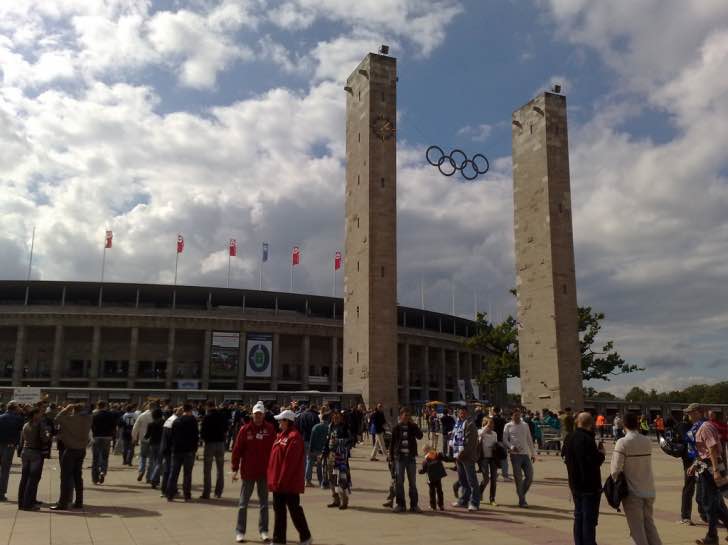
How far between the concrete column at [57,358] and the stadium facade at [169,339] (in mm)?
109

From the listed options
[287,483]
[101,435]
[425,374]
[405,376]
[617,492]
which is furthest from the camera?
[425,374]

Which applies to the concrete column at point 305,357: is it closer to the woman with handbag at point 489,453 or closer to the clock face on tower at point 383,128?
the clock face on tower at point 383,128

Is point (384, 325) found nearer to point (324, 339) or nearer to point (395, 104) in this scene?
point (395, 104)

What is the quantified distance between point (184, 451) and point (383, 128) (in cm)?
2983

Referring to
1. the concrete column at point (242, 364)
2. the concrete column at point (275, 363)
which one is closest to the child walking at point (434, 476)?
the concrete column at point (242, 364)

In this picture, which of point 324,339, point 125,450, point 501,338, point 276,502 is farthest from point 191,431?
point 324,339

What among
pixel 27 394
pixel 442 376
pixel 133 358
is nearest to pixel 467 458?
pixel 27 394

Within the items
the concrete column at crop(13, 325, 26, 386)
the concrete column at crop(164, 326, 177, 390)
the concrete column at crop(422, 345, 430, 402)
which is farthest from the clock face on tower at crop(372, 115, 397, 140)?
the concrete column at crop(13, 325, 26, 386)

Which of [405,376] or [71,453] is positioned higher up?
[405,376]

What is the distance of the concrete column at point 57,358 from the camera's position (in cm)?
6619

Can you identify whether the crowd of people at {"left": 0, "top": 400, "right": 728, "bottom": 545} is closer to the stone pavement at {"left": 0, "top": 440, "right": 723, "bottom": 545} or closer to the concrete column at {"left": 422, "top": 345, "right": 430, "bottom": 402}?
the stone pavement at {"left": 0, "top": 440, "right": 723, "bottom": 545}

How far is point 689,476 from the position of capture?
403 inches

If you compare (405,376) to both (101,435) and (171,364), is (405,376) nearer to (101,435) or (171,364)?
(171,364)

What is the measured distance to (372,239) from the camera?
124 feet
